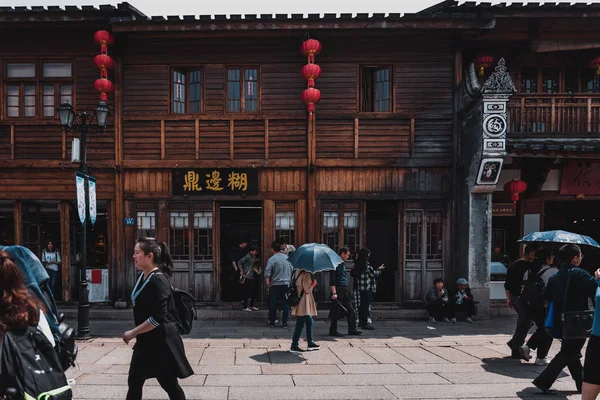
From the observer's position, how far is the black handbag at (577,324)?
5596 mm

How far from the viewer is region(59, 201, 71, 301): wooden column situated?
→ 12219 millimetres

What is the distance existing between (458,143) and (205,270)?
7.97 m

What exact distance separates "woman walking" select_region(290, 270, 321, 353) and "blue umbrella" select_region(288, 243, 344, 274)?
1.04 ft

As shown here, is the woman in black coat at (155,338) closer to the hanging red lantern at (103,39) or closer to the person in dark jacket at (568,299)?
the person in dark jacket at (568,299)

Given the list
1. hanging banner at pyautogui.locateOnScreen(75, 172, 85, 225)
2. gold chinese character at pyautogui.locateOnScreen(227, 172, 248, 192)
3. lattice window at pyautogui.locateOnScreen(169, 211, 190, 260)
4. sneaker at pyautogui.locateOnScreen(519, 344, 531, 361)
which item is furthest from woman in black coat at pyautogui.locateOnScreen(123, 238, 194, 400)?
lattice window at pyautogui.locateOnScreen(169, 211, 190, 260)

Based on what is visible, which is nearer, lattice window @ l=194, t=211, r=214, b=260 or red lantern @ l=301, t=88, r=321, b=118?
red lantern @ l=301, t=88, r=321, b=118

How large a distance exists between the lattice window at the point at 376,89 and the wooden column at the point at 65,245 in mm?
8915

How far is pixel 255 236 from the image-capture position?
45.2 ft

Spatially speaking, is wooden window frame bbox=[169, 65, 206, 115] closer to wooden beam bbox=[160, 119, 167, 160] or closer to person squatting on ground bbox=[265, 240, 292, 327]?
wooden beam bbox=[160, 119, 167, 160]

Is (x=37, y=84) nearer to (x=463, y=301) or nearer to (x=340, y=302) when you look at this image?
(x=340, y=302)

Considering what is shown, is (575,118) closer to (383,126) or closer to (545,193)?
(545,193)

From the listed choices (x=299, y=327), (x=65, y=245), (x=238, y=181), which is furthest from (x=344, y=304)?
(x=65, y=245)

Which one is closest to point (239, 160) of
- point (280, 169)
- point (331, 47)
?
point (280, 169)

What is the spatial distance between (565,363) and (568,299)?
0.87m
